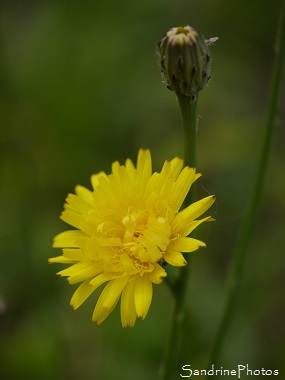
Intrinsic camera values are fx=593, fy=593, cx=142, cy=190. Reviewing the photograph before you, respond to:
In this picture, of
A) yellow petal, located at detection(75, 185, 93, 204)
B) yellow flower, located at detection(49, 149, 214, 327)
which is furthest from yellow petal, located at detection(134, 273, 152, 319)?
yellow petal, located at detection(75, 185, 93, 204)

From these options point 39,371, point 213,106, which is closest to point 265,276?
point 39,371

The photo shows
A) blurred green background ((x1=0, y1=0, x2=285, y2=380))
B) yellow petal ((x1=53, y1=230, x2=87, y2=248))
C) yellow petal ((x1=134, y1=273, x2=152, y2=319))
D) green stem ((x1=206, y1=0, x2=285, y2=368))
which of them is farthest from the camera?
blurred green background ((x1=0, y1=0, x2=285, y2=380))

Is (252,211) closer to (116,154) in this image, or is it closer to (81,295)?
(81,295)

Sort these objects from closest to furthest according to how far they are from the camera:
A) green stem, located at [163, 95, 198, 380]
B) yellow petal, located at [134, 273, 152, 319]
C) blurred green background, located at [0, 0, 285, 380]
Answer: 1. yellow petal, located at [134, 273, 152, 319]
2. green stem, located at [163, 95, 198, 380]
3. blurred green background, located at [0, 0, 285, 380]

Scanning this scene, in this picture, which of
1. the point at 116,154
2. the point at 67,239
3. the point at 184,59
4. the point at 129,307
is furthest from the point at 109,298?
the point at 116,154

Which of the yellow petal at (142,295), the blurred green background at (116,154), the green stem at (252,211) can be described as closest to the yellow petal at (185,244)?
the yellow petal at (142,295)

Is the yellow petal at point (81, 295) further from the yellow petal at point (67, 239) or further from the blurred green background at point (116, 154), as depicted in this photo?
the blurred green background at point (116, 154)

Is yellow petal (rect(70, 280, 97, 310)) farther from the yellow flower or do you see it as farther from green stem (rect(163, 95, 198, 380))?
green stem (rect(163, 95, 198, 380))
